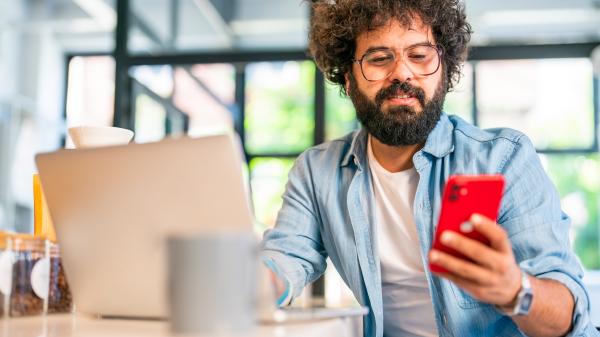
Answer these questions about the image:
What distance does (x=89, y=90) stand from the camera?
5809 millimetres

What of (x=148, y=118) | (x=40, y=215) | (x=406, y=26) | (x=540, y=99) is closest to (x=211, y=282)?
(x=40, y=215)

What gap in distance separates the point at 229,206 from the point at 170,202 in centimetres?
8

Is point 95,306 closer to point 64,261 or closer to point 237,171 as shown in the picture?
point 64,261

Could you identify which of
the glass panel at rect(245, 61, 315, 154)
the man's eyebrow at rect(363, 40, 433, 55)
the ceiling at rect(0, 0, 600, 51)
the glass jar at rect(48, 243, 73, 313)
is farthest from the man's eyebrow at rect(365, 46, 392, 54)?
the glass panel at rect(245, 61, 315, 154)

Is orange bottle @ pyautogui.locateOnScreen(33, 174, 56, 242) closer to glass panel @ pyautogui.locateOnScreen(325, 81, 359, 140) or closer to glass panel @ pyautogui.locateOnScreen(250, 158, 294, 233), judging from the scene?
glass panel @ pyautogui.locateOnScreen(325, 81, 359, 140)

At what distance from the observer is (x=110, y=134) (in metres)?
1.17

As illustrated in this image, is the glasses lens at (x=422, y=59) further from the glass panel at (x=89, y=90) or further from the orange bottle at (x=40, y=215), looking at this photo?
the glass panel at (x=89, y=90)

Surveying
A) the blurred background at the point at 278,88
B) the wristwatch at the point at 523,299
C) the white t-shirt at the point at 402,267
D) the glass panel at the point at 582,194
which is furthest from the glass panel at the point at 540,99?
the wristwatch at the point at 523,299

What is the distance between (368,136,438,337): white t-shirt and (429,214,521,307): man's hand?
17.8 inches

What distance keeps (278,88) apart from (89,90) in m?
1.99

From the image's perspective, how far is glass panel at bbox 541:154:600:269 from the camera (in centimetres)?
453

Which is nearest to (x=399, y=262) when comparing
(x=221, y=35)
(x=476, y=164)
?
(x=476, y=164)

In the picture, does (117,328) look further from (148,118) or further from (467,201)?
(148,118)

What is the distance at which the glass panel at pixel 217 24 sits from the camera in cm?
431
